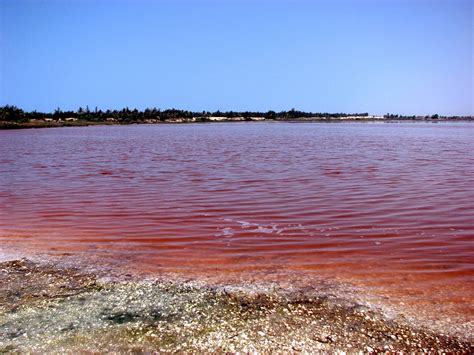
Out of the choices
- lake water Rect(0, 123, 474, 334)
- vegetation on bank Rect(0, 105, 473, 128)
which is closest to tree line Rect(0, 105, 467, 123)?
vegetation on bank Rect(0, 105, 473, 128)

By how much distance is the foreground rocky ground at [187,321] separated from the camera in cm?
367

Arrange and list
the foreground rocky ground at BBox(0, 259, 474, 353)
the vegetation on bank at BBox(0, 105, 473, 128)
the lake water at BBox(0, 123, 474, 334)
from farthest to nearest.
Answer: the vegetation on bank at BBox(0, 105, 473, 128), the lake water at BBox(0, 123, 474, 334), the foreground rocky ground at BBox(0, 259, 474, 353)

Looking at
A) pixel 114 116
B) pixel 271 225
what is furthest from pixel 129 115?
pixel 271 225

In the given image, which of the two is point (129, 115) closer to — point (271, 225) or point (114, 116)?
point (114, 116)

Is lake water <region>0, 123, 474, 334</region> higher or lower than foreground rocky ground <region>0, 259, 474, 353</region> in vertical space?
lower

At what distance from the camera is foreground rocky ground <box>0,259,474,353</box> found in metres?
3.67

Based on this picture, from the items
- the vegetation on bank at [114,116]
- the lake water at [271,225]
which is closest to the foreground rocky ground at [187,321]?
the lake water at [271,225]

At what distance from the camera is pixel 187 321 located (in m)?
4.07

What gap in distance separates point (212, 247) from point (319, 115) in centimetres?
16465

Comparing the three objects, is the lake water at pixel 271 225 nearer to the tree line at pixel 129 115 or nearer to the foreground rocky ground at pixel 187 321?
the foreground rocky ground at pixel 187 321

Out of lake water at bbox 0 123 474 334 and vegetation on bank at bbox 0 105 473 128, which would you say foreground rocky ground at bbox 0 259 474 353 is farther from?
vegetation on bank at bbox 0 105 473 128

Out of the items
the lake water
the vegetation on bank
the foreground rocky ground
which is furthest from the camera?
the vegetation on bank

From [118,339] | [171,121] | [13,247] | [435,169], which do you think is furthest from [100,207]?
[171,121]

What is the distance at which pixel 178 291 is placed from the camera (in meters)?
4.78
